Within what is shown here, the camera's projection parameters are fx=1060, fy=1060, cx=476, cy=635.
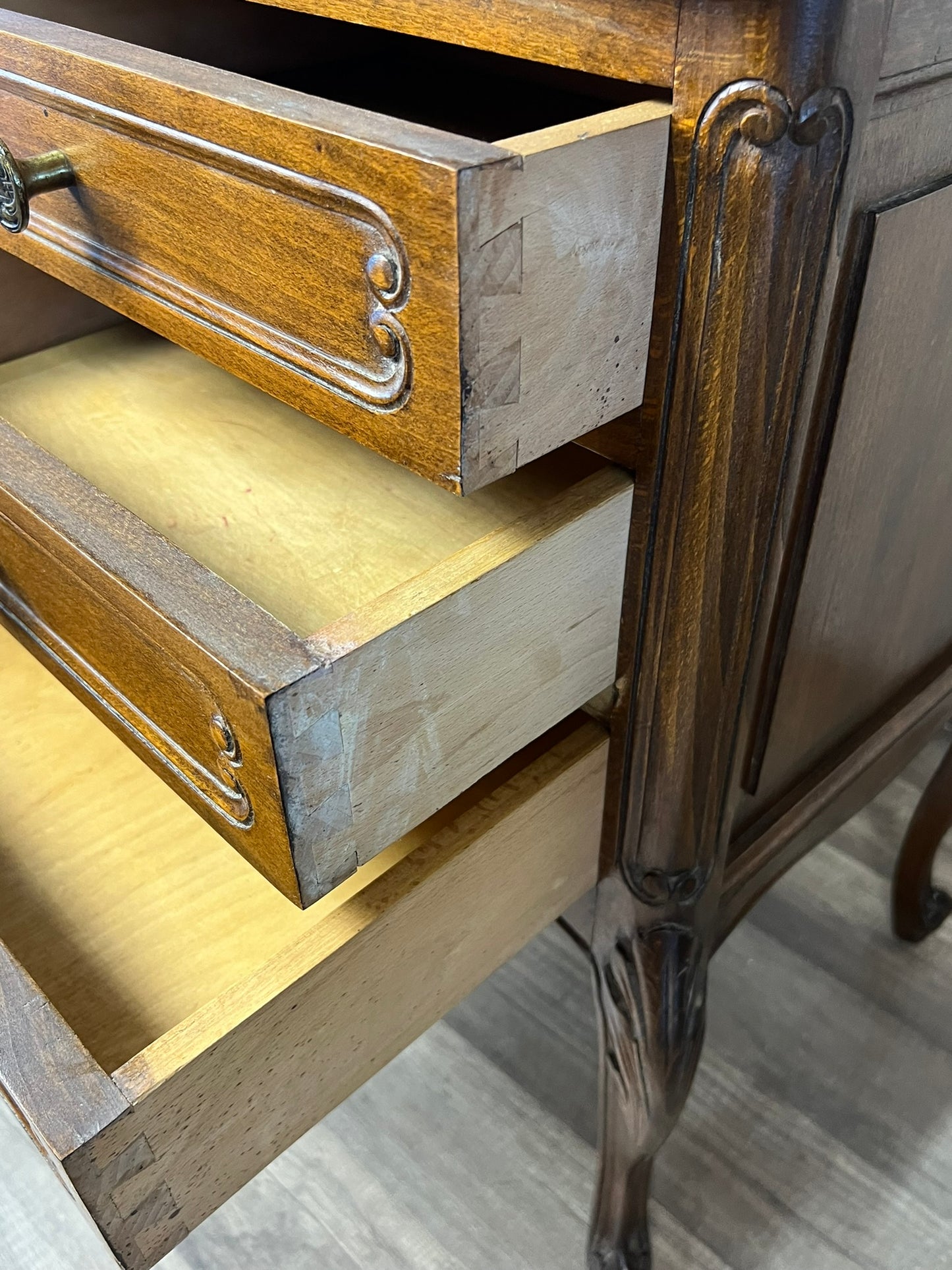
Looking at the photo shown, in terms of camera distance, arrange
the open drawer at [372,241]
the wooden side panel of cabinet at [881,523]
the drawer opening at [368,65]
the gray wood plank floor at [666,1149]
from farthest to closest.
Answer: the gray wood plank floor at [666,1149] < the drawer opening at [368,65] < the wooden side panel of cabinet at [881,523] < the open drawer at [372,241]

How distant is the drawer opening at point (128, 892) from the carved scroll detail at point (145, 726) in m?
0.06

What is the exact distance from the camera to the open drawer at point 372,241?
0.28 m

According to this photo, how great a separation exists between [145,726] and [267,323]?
173 millimetres

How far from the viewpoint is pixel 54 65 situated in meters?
0.37

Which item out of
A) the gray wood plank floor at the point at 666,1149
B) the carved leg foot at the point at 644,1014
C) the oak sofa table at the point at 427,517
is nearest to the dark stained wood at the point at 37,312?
the oak sofa table at the point at 427,517

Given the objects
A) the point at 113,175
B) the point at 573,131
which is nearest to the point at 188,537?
the point at 113,175

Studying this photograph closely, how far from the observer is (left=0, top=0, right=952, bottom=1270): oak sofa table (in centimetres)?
30

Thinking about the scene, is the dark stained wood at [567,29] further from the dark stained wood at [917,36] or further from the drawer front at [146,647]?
the drawer front at [146,647]

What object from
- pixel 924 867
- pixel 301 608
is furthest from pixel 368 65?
pixel 924 867

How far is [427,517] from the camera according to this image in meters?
0.48

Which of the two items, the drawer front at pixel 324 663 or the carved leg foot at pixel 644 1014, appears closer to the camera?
the drawer front at pixel 324 663

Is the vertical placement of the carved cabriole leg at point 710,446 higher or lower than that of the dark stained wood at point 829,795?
higher

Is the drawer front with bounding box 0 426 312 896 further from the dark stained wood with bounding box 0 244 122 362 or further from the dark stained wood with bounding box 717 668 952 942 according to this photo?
the dark stained wood with bounding box 717 668 952 942

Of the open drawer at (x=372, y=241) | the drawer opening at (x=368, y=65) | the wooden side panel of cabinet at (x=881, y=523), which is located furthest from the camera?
the drawer opening at (x=368, y=65)
